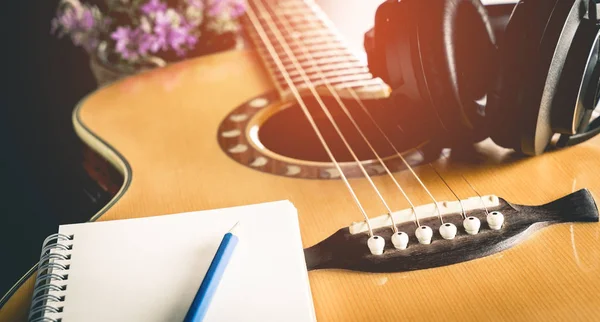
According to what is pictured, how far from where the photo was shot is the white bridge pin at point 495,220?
1.77 feet

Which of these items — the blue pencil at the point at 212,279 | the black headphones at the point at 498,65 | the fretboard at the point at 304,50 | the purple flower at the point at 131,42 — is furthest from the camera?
the purple flower at the point at 131,42

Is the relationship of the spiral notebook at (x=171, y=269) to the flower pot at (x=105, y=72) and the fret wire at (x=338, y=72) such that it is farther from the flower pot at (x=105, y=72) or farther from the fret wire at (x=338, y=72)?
the flower pot at (x=105, y=72)

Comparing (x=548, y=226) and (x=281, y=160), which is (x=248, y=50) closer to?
(x=281, y=160)

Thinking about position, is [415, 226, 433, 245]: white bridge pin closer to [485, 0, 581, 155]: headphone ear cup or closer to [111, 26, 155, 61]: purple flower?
[485, 0, 581, 155]: headphone ear cup

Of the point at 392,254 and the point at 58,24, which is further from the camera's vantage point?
the point at 58,24

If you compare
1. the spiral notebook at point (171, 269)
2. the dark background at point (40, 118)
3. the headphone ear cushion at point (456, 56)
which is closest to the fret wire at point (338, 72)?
the dark background at point (40, 118)

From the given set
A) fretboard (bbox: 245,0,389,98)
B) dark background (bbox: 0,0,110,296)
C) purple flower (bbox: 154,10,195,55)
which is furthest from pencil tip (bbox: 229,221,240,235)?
purple flower (bbox: 154,10,195,55)

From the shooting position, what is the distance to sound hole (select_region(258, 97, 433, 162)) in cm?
74

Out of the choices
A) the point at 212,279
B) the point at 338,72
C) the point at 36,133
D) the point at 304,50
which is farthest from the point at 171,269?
the point at 36,133

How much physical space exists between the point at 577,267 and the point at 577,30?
24 centimetres

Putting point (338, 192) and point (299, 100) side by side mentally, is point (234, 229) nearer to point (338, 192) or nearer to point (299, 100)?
point (338, 192)

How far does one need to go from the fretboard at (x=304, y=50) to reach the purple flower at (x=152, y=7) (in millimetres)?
195

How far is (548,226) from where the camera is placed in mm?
553

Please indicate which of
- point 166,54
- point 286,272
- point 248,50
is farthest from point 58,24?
point 286,272
